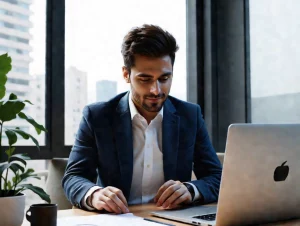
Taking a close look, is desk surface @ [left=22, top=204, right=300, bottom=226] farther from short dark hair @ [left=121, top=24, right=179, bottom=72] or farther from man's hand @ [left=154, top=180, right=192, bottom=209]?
short dark hair @ [left=121, top=24, right=179, bottom=72]

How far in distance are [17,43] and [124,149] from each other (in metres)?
1.00

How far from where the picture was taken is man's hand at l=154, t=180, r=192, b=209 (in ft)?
4.57

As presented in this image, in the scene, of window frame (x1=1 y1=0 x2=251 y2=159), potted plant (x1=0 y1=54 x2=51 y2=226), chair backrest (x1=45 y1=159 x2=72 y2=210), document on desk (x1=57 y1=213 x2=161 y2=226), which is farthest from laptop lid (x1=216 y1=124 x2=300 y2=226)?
window frame (x1=1 y1=0 x2=251 y2=159)

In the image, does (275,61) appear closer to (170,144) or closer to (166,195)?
(170,144)

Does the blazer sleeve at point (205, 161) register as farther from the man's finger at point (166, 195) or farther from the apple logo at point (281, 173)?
the apple logo at point (281, 173)

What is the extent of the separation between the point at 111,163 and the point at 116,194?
1.54 feet

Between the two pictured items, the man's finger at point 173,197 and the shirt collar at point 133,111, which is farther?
the shirt collar at point 133,111

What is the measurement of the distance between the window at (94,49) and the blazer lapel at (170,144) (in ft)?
2.61

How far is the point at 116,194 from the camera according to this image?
4.37 feet

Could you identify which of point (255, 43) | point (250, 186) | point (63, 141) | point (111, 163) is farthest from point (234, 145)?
point (255, 43)

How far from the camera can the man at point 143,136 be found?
1784 millimetres

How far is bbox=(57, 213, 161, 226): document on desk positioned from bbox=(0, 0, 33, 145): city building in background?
1190 mm

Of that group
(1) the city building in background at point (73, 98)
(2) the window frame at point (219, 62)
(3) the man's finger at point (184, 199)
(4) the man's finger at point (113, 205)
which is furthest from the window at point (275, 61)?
(4) the man's finger at point (113, 205)

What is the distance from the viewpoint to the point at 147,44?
184 cm
